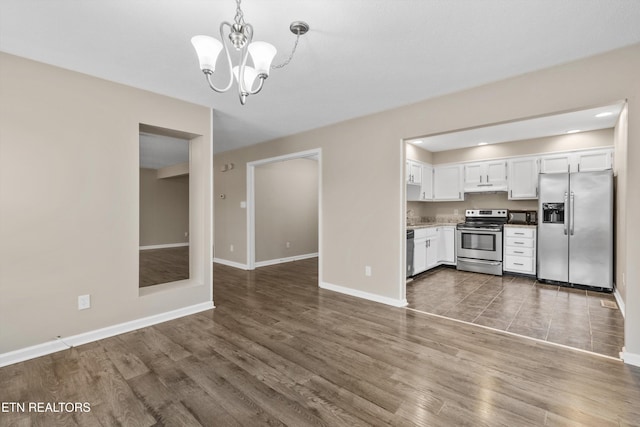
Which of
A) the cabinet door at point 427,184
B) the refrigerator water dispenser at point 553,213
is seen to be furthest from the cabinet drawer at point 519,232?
the cabinet door at point 427,184

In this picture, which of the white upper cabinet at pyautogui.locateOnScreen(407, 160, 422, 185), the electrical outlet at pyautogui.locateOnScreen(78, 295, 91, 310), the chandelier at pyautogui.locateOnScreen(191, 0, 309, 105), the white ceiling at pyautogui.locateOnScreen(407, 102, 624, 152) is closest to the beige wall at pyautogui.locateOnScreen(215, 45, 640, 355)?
the white ceiling at pyautogui.locateOnScreen(407, 102, 624, 152)

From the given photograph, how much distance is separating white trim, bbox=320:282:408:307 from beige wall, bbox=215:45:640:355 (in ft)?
0.16

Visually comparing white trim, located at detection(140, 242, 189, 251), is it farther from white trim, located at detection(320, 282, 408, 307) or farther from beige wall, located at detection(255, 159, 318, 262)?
white trim, located at detection(320, 282, 408, 307)

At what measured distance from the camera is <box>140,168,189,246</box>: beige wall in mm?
8945

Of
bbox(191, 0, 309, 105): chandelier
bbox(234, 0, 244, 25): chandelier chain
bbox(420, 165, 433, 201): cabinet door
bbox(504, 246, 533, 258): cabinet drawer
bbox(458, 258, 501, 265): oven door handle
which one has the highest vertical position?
bbox(234, 0, 244, 25): chandelier chain

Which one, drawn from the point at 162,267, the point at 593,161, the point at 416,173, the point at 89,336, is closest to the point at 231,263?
the point at 162,267

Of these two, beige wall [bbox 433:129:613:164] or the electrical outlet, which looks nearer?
the electrical outlet

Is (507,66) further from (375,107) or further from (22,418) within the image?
(22,418)

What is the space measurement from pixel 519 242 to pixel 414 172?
216cm

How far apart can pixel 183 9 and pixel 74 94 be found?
1626mm

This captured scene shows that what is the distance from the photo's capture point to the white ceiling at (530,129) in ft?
12.8

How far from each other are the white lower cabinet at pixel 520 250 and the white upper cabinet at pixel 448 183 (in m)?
1.18

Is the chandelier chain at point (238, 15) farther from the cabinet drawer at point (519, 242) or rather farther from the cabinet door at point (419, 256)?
the cabinet drawer at point (519, 242)

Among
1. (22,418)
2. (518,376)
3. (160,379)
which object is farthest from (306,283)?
(22,418)
